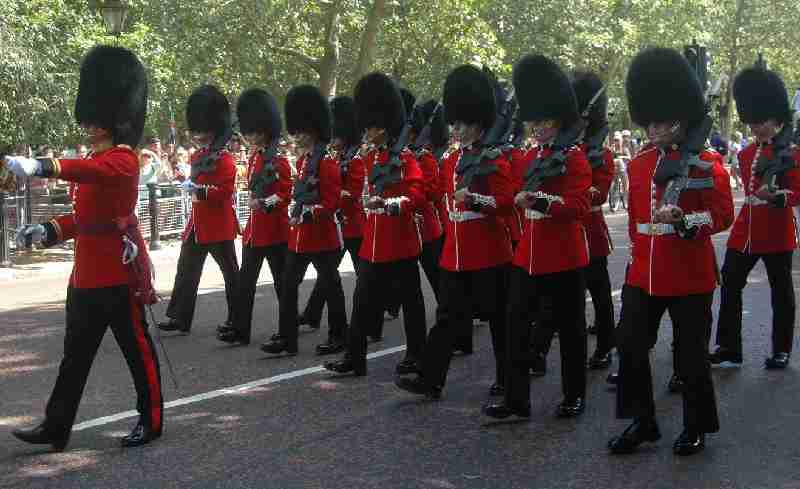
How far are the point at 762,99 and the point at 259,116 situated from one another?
3552mm

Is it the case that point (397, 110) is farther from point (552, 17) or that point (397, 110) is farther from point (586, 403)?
point (552, 17)

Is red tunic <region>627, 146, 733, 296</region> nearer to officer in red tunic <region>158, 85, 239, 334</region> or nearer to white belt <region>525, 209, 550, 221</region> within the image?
white belt <region>525, 209, 550, 221</region>

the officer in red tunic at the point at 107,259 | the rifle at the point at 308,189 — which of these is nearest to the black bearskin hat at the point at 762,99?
the rifle at the point at 308,189

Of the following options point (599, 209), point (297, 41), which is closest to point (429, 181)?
A: point (599, 209)

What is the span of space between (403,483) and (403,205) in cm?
224

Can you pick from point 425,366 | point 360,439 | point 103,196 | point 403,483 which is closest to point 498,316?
point 425,366

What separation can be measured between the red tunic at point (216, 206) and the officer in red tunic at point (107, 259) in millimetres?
3173

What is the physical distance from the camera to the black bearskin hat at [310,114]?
8.94 metres

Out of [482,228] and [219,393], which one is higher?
[482,228]

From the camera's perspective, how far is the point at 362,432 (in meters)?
6.32

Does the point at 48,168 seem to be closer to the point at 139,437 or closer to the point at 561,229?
the point at 139,437

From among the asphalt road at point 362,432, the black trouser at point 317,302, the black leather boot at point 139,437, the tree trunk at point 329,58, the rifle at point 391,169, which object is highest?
the tree trunk at point 329,58

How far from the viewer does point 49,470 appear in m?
5.64

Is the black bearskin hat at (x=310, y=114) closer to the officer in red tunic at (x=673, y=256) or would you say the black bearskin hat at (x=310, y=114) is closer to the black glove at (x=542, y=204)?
the black glove at (x=542, y=204)
